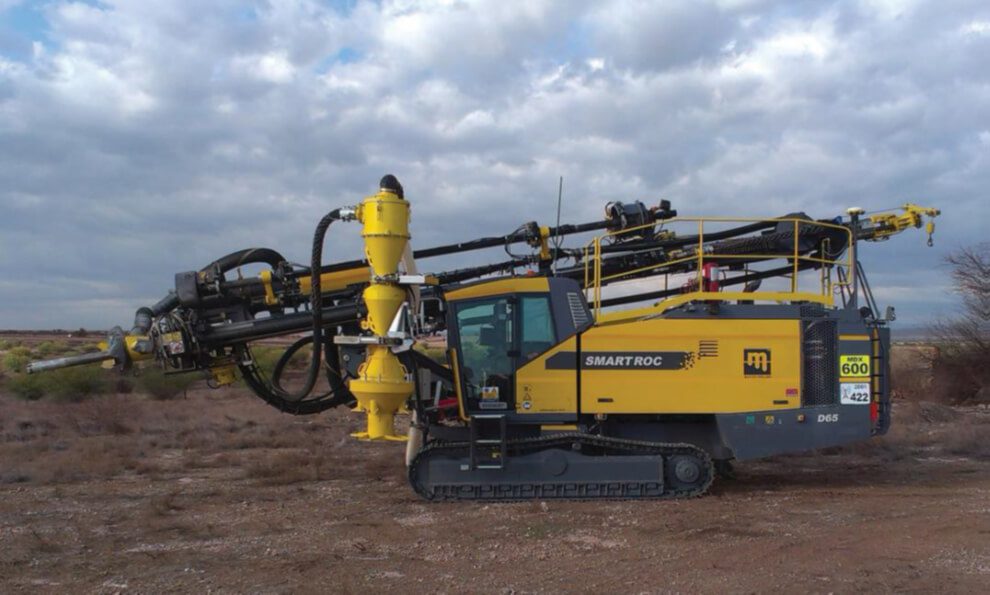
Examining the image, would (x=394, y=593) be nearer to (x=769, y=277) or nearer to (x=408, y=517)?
(x=408, y=517)

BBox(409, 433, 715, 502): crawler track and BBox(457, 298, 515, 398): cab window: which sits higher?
BBox(457, 298, 515, 398): cab window

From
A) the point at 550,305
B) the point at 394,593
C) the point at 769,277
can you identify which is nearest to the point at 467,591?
the point at 394,593

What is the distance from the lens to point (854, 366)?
414 inches

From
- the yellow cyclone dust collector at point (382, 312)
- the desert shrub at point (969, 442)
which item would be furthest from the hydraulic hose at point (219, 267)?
the desert shrub at point (969, 442)

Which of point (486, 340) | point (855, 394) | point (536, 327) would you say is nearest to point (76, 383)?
point (486, 340)

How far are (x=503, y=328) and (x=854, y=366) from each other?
439 centimetres

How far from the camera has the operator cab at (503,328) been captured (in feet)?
34.3

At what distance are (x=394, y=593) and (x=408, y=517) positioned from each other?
2.91 meters

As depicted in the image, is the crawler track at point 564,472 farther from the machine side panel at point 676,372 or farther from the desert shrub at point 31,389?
the desert shrub at point 31,389

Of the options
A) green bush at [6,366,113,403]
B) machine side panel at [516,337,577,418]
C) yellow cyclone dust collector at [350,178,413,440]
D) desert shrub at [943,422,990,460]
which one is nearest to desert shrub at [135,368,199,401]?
green bush at [6,366,113,403]

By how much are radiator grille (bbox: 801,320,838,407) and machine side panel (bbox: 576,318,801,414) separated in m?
0.24

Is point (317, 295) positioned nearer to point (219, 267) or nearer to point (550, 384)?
point (219, 267)

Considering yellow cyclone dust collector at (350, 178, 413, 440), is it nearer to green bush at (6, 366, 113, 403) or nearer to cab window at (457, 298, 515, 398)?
cab window at (457, 298, 515, 398)

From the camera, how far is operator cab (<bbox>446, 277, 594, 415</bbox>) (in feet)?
34.3
